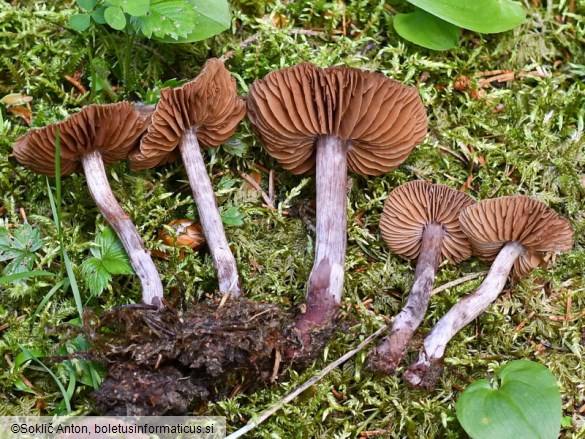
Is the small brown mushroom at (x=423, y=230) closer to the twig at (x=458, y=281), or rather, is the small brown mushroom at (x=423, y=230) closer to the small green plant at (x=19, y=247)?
the twig at (x=458, y=281)

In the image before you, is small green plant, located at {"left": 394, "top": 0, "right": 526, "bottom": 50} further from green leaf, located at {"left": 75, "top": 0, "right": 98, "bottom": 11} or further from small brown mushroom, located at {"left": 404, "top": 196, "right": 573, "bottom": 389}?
green leaf, located at {"left": 75, "top": 0, "right": 98, "bottom": 11}

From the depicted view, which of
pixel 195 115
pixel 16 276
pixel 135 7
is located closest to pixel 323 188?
pixel 195 115

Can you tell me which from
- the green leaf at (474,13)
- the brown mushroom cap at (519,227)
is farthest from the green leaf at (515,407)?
the green leaf at (474,13)

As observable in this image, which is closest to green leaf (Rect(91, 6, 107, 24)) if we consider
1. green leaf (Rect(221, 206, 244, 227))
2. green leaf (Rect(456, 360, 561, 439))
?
green leaf (Rect(221, 206, 244, 227))

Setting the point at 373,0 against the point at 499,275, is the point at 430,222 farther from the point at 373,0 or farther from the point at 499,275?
the point at 373,0

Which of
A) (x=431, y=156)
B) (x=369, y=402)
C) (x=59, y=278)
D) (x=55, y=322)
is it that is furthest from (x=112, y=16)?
(x=369, y=402)

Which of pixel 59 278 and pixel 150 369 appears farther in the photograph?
pixel 59 278

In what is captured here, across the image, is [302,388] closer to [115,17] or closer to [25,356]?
[25,356]
